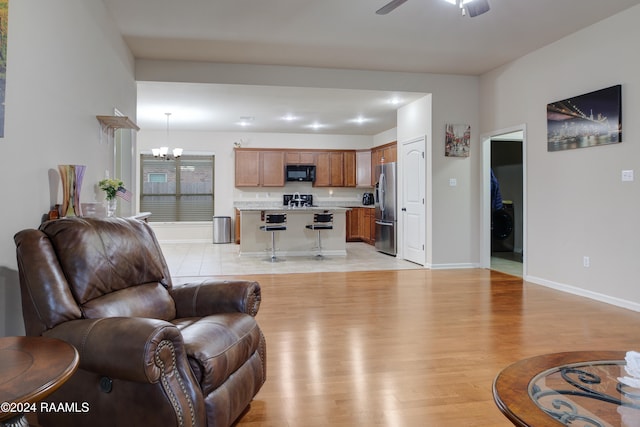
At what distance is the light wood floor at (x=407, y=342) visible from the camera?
2.16 m

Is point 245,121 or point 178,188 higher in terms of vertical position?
A: point 245,121

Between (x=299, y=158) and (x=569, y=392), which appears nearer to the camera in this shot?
(x=569, y=392)

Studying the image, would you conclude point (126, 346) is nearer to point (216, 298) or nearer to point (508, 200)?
point (216, 298)

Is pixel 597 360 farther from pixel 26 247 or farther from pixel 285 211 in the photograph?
pixel 285 211

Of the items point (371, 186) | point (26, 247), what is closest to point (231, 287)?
point (26, 247)

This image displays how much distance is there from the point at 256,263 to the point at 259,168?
12.1 ft

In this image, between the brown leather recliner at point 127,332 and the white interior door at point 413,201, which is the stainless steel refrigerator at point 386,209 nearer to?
the white interior door at point 413,201

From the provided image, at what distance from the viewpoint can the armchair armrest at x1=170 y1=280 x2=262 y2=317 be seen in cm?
225

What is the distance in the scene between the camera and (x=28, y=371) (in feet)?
3.82

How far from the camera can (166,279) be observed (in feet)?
7.91

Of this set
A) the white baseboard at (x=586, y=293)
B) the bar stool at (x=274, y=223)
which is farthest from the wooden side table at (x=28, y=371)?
the bar stool at (x=274, y=223)

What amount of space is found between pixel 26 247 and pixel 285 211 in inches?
237

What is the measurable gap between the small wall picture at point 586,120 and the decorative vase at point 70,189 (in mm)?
4936

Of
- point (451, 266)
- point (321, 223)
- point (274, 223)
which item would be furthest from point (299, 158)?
point (451, 266)
